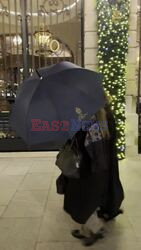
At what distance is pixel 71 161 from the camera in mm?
2295

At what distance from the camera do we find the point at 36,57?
614cm

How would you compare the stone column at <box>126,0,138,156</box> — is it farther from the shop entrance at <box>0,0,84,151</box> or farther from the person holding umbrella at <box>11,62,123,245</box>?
the person holding umbrella at <box>11,62,123,245</box>

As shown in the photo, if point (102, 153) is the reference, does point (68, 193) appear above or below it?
below

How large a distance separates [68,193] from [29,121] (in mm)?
993

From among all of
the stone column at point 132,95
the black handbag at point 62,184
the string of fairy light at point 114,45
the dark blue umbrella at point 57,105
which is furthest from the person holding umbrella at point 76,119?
the stone column at point 132,95

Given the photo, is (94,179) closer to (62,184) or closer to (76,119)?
(62,184)

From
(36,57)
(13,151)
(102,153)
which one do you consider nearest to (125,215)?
(102,153)

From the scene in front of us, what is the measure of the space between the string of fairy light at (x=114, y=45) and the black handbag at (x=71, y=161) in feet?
9.19

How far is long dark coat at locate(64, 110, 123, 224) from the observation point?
231 cm

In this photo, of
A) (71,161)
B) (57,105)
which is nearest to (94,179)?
(71,161)

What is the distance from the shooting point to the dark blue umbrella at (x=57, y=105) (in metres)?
1.90

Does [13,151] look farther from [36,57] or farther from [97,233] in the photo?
[97,233]

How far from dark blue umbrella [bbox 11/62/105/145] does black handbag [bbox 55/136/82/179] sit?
39cm

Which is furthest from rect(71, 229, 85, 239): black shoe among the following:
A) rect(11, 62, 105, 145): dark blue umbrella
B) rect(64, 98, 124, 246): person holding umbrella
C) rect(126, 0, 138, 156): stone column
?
rect(126, 0, 138, 156): stone column
